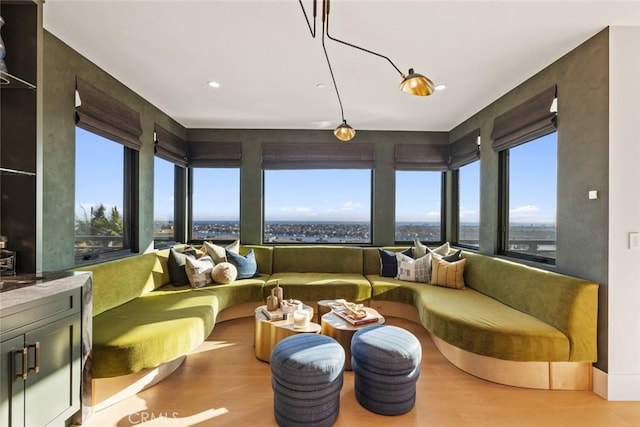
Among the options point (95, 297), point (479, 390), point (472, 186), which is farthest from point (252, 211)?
point (479, 390)

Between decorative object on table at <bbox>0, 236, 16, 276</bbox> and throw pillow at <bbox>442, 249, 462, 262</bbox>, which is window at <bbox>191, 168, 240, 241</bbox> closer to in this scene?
decorative object on table at <bbox>0, 236, 16, 276</bbox>

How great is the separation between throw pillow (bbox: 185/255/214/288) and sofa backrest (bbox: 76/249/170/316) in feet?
1.06

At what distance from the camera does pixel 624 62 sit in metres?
2.21

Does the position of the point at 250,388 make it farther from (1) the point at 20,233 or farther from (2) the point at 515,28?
(2) the point at 515,28

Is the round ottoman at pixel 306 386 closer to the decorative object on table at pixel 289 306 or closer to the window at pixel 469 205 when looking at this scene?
the decorative object on table at pixel 289 306

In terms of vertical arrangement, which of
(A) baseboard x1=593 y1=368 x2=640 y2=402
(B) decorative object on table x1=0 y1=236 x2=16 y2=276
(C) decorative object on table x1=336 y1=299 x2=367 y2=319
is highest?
(B) decorative object on table x1=0 y1=236 x2=16 y2=276

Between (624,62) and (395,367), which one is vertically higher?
(624,62)

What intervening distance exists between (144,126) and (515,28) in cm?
384

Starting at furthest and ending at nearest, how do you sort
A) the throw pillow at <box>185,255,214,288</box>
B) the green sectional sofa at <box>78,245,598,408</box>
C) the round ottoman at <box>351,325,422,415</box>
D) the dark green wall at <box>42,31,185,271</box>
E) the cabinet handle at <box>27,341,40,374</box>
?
the throw pillow at <box>185,255,214,288</box>
the dark green wall at <box>42,31,185,271</box>
the green sectional sofa at <box>78,245,598,408</box>
the round ottoman at <box>351,325,422,415</box>
the cabinet handle at <box>27,341,40,374</box>

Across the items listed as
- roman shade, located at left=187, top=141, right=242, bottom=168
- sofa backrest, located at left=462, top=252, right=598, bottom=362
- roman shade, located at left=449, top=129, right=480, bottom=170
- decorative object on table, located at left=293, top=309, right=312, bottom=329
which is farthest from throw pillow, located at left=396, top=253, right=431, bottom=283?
roman shade, located at left=187, top=141, right=242, bottom=168

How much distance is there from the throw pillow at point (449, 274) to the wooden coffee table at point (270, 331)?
5.87ft

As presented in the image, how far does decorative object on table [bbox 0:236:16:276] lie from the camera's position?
1.88 meters

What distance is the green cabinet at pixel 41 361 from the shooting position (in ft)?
4.92

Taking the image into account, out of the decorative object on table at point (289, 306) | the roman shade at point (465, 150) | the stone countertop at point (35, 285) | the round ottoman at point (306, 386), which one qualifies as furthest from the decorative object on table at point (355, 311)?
the roman shade at point (465, 150)
